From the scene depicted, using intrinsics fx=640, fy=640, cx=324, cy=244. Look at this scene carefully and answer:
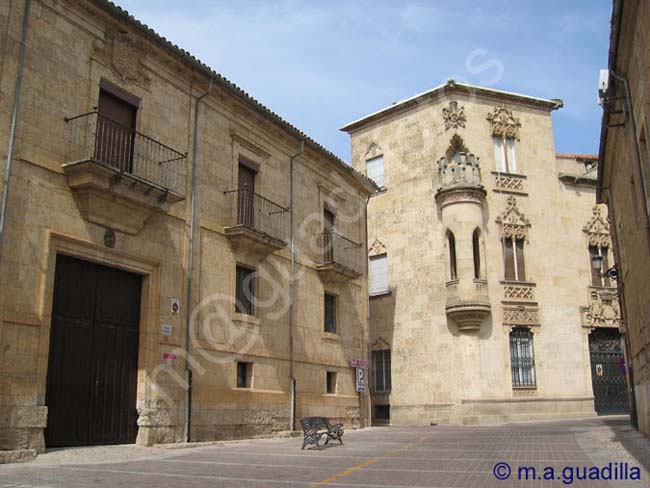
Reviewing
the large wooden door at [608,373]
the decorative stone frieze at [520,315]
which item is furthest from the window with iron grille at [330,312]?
the large wooden door at [608,373]

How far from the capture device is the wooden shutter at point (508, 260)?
25.0 meters

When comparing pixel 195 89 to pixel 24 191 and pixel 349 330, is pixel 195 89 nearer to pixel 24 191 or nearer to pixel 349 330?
pixel 24 191

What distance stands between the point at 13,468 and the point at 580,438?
11594mm

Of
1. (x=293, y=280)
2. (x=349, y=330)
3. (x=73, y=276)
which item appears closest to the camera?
(x=73, y=276)

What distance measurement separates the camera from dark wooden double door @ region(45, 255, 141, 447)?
11.2 meters

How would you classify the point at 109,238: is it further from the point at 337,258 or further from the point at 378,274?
the point at 378,274

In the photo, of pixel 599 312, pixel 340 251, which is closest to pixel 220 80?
pixel 340 251

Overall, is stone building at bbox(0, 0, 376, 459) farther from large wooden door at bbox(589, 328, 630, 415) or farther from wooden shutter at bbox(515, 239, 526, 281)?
large wooden door at bbox(589, 328, 630, 415)

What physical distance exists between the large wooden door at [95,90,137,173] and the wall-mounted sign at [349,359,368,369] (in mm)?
10251

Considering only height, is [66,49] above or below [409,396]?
above

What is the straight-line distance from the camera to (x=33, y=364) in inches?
409

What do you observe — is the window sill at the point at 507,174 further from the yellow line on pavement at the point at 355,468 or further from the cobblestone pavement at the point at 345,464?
the yellow line on pavement at the point at 355,468

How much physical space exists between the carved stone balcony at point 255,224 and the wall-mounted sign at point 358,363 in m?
5.00

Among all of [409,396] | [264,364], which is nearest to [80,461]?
[264,364]
